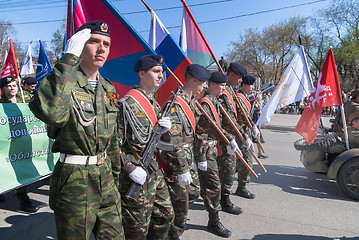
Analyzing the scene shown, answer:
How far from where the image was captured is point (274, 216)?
3799mm

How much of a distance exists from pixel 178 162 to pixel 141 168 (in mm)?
481

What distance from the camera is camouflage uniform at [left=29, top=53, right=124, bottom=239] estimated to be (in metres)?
1.60

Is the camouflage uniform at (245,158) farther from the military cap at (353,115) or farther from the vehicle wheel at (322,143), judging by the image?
the military cap at (353,115)

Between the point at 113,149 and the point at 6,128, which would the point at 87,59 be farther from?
the point at 6,128

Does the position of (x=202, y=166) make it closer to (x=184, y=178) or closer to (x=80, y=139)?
(x=184, y=178)

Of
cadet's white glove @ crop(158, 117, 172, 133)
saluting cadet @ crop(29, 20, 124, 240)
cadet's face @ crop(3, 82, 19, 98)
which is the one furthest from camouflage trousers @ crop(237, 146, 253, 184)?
cadet's face @ crop(3, 82, 19, 98)

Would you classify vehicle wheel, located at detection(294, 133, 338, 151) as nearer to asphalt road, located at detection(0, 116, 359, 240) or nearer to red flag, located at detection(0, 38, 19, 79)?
asphalt road, located at detection(0, 116, 359, 240)

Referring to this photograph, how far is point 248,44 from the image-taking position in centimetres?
2994

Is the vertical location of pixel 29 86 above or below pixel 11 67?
below

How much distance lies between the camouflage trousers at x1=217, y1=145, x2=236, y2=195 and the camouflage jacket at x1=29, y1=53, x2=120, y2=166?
87.7 inches

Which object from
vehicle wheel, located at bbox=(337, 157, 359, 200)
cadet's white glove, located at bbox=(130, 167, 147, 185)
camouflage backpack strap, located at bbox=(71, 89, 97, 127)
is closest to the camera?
camouflage backpack strap, located at bbox=(71, 89, 97, 127)

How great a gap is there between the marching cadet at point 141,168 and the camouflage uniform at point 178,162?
0.21m

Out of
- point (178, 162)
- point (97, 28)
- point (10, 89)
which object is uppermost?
point (97, 28)

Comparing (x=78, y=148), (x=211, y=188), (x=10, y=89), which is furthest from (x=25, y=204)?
(x=78, y=148)
